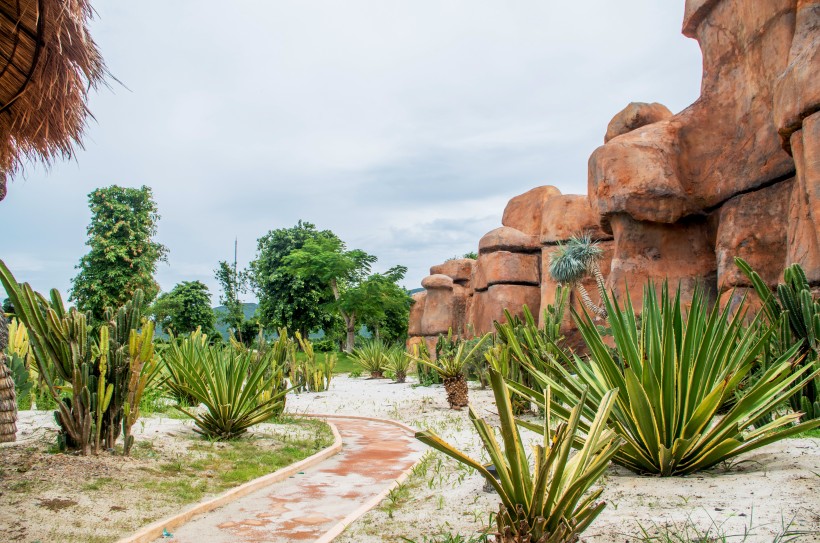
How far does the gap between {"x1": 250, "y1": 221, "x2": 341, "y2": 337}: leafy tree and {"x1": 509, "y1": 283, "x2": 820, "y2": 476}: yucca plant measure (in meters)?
29.8

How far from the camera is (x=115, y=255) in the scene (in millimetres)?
30656

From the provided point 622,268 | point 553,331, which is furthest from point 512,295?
point 553,331

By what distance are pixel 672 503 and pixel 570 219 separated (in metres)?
20.2

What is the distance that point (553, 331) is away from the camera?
29.0 feet

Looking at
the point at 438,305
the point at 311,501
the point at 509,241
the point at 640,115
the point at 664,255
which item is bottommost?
the point at 311,501

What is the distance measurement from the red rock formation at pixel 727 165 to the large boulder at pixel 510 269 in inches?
237

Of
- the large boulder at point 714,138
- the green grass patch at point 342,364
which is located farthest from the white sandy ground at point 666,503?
the green grass patch at point 342,364

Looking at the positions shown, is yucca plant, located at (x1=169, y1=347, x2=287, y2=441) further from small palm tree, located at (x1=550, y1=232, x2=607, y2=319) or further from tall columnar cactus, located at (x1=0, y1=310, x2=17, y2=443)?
small palm tree, located at (x1=550, y1=232, x2=607, y2=319)

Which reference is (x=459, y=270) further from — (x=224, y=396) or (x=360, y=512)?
(x=360, y=512)

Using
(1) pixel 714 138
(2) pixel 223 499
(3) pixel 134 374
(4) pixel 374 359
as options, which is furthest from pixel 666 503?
(4) pixel 374 359

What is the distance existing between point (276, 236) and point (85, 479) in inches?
1408

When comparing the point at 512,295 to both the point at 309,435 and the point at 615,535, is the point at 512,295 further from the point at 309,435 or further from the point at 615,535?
the point at 615,535

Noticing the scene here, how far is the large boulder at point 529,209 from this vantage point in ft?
87.9

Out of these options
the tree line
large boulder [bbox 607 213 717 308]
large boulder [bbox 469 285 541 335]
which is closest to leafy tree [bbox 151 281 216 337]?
the tree line
